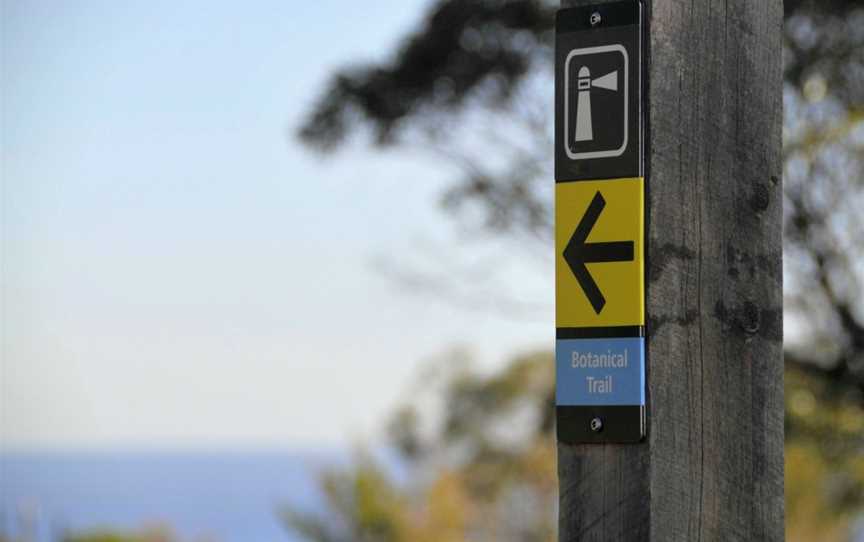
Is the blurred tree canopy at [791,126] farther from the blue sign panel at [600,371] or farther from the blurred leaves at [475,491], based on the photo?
the blurred leaves at [475,491]

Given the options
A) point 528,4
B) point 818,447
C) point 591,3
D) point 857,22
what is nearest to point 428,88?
point 528,4

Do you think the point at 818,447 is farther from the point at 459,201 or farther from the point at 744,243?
the point at 744,243

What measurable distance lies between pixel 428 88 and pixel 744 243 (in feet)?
23.3

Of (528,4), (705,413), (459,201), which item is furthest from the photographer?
(459,201)

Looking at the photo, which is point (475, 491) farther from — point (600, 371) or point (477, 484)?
point (600, 371)

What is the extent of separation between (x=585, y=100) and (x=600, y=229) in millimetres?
187

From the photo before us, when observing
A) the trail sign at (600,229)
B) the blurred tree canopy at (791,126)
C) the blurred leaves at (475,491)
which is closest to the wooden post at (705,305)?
the trail sign at (600,229)

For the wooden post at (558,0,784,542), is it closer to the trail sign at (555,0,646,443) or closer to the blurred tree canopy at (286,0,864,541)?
the trail sign at (555,0,646,443)

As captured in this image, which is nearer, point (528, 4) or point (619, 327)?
point (619, 327)

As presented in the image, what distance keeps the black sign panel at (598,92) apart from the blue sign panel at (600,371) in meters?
0.23

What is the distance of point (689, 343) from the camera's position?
1866 mm

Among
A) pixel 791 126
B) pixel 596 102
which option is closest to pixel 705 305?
pixel 596 102

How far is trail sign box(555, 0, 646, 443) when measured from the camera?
1857mm

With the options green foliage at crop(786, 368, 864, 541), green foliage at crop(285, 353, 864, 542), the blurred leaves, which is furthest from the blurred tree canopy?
the blurred leaves
